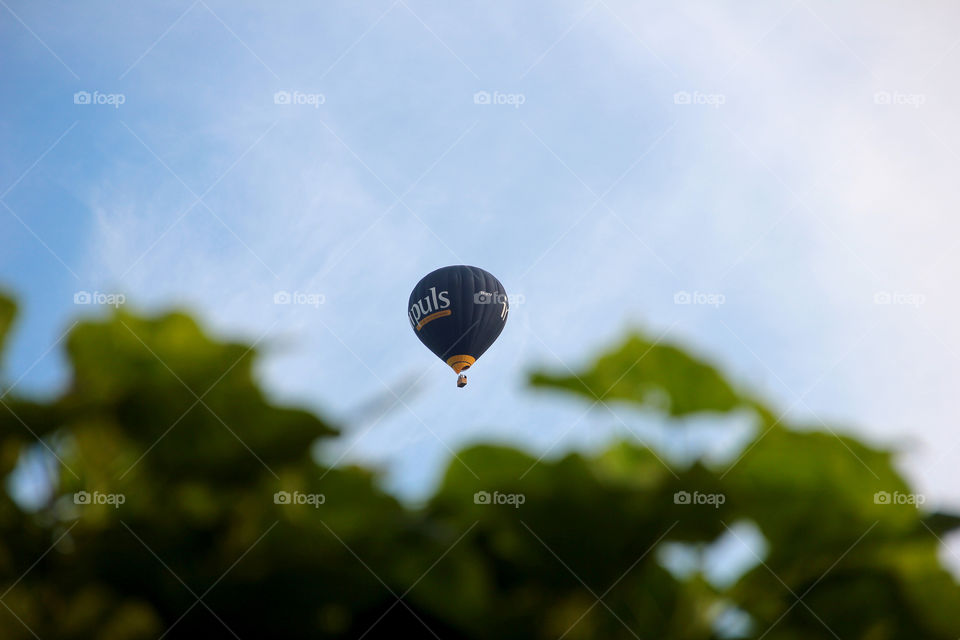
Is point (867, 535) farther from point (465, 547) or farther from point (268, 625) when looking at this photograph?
point (268, 625)

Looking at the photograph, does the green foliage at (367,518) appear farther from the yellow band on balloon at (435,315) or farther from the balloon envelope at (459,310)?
the yellow band on balloon at (435,315)

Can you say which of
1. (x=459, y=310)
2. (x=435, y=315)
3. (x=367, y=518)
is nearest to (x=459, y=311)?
(x=459, y=310)

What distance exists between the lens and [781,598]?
6.77 feet

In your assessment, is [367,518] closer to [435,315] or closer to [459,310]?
[459,310]

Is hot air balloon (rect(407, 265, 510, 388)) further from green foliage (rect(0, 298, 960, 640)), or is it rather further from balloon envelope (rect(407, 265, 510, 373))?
green foliage (rect(0, 298, 960, 640))

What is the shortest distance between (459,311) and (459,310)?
3 cm

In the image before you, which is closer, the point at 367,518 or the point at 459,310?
the point at 367,518

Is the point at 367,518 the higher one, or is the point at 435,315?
the point at 435,315

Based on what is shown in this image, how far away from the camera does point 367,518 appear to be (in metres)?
1.95

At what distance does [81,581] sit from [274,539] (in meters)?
0.45

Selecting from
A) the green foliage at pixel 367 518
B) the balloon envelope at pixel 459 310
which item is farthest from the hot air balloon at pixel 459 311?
the green foliage at pixel 367 518

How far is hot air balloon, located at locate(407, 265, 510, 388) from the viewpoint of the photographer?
2089 centimetres

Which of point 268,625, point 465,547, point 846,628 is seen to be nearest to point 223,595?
point 268,625

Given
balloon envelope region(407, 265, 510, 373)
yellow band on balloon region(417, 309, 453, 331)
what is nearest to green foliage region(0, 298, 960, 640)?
balloon envelope region(407, 265, 510, 373)
